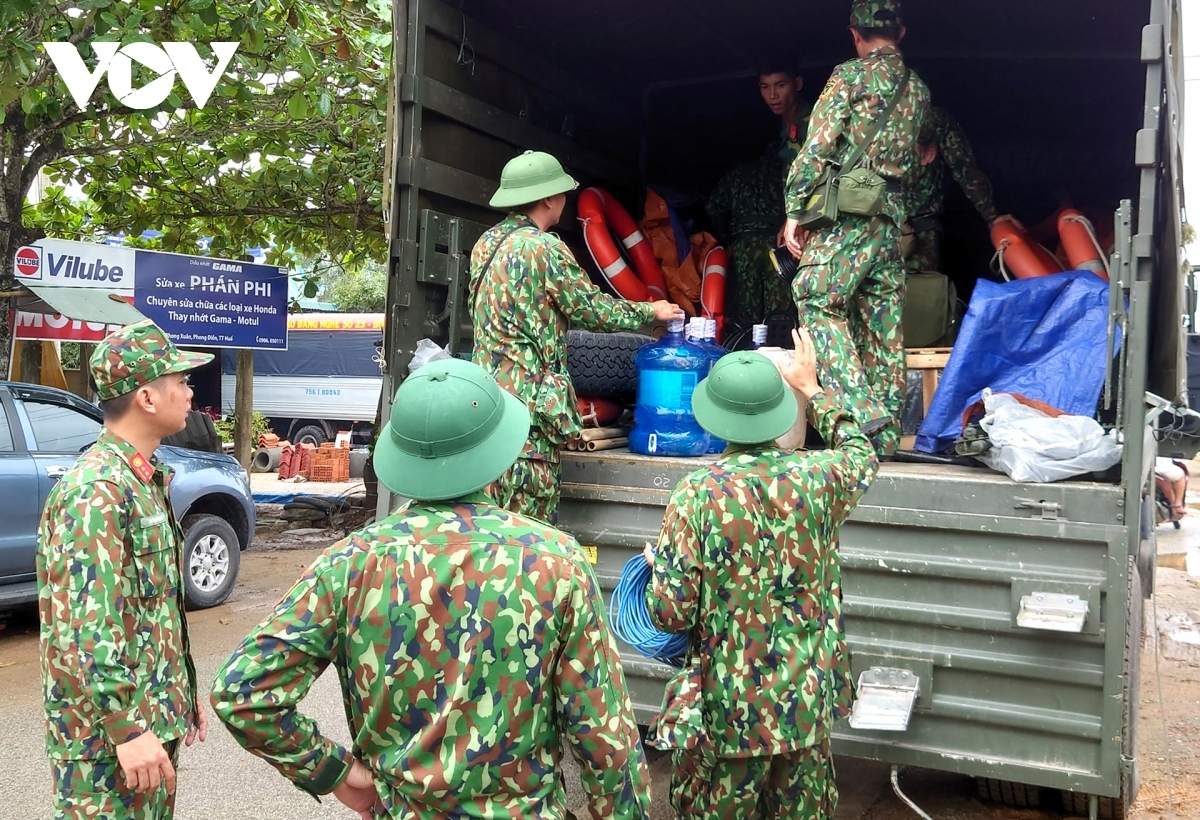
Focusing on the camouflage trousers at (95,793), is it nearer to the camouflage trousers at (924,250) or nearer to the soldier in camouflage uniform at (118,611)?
the soldier in camouflage uniform at (118,611)

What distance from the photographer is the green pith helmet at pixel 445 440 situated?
170 centimetres

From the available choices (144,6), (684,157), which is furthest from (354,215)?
(684,157)

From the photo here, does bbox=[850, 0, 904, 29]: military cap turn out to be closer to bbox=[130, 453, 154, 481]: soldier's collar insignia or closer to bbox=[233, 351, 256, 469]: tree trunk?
bbox=[130, 453, 154, 481]: soldier's collar insignia

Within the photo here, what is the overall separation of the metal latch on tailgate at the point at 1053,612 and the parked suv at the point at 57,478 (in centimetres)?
448

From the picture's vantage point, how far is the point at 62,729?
2273 mm

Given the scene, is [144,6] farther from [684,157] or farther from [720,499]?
[720,499]

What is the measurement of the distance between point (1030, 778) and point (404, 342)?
98.3 inches

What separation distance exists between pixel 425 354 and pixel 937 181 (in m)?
2.53

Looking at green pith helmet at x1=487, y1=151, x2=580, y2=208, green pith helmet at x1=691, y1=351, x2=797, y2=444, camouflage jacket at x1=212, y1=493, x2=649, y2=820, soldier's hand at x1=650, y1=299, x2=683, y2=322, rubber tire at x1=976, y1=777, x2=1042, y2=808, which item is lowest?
rubber tire at x1=976, y1=777, x2=1042, y2=808

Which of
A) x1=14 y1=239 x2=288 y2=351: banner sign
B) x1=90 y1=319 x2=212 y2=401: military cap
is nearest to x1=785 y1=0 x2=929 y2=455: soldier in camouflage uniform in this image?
x1=90 y1=319 x2=212 y2=401: military cap

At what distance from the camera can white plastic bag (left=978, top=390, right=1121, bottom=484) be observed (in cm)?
310

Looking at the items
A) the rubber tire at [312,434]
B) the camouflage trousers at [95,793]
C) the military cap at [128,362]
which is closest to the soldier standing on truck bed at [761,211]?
the military cap at [128,362]

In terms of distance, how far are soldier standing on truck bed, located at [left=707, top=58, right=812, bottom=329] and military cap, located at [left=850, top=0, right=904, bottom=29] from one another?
1.11 meters

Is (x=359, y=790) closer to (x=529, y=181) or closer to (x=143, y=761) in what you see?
(x=143, y=761)
